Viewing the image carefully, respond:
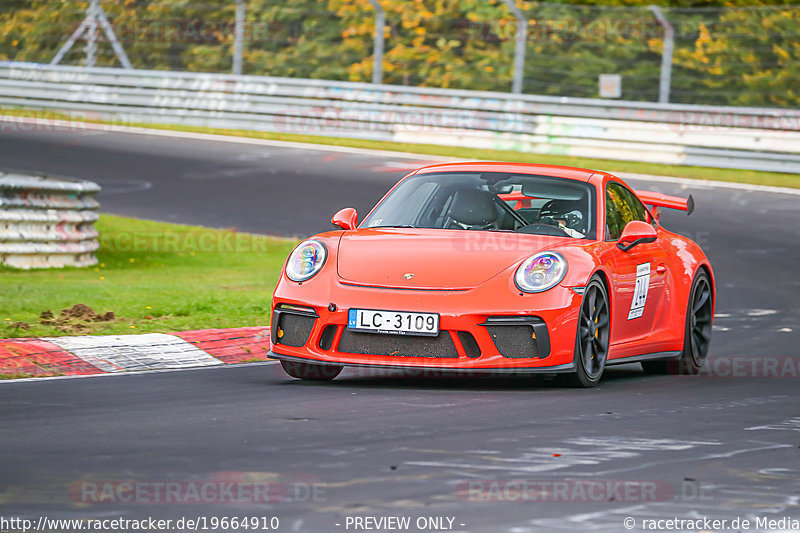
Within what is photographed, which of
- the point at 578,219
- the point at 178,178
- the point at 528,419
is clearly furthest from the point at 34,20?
the point at 528,419

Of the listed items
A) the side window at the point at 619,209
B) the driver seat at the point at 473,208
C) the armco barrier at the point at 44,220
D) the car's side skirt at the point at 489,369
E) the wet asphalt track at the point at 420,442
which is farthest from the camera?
the armco barrier at the point at 44,220

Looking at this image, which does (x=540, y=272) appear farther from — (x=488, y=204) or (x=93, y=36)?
(x=93, y=36)

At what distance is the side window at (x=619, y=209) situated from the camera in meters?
8.56

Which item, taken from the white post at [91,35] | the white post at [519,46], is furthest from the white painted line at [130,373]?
the white post at [91,35]

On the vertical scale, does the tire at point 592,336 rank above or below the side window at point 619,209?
below

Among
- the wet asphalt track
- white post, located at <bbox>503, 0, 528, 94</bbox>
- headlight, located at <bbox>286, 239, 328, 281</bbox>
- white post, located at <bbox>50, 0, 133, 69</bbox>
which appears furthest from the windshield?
white post, located at <bbox>50, 0, 133, 69</bbox>

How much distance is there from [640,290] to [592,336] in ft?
3.02

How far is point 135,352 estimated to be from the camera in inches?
346

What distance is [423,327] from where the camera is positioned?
24.0ft

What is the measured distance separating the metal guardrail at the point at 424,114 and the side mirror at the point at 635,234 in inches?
513

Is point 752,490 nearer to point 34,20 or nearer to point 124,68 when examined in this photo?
point 124,68

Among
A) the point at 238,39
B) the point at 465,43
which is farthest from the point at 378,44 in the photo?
the point at 238,39

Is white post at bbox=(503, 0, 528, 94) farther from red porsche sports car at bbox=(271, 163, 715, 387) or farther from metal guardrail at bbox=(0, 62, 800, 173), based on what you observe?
red porsche sports car at bbox=(271, 163, 715, 387)

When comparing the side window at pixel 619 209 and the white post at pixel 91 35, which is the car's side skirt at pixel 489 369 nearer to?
the side window at pixel 619 209
